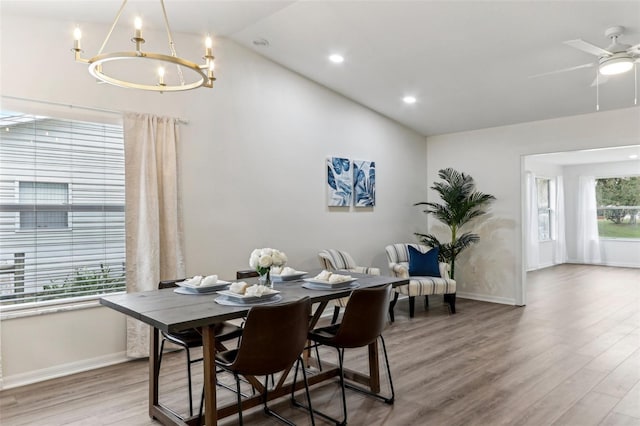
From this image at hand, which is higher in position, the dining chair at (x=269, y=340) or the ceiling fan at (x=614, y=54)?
the ceiling fan at (x=614, y=54)

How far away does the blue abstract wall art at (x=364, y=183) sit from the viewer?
6.03 meters

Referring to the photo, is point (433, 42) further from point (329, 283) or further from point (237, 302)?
point (237, 302)

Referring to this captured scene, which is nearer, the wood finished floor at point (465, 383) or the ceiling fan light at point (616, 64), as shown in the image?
the wood finished floor at point (465, 383)

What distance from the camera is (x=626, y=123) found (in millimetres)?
5262

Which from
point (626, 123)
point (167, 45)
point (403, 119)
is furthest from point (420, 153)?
point (167, 45)

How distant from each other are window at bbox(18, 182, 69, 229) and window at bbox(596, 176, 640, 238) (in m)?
11.4

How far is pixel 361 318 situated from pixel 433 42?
288 centimetres

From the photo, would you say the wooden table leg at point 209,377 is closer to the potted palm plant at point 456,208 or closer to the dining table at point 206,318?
the dining table at point 206,318

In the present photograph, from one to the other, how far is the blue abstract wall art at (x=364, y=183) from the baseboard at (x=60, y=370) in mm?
3510

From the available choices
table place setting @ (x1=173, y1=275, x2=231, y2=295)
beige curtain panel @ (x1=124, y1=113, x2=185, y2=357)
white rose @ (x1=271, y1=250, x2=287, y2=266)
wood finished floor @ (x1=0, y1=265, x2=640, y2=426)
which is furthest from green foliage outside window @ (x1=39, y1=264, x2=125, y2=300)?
white rose @ (x1=271, y1=250, x2=287, y2=266)

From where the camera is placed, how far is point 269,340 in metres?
2.30

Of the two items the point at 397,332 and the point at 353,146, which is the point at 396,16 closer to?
the point at 353,146

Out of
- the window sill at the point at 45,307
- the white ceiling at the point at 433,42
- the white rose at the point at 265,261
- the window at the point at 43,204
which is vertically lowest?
the window sill at the point at 45,307

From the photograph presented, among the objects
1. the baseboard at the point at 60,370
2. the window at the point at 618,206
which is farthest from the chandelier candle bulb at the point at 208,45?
the window at the point at 618,206
